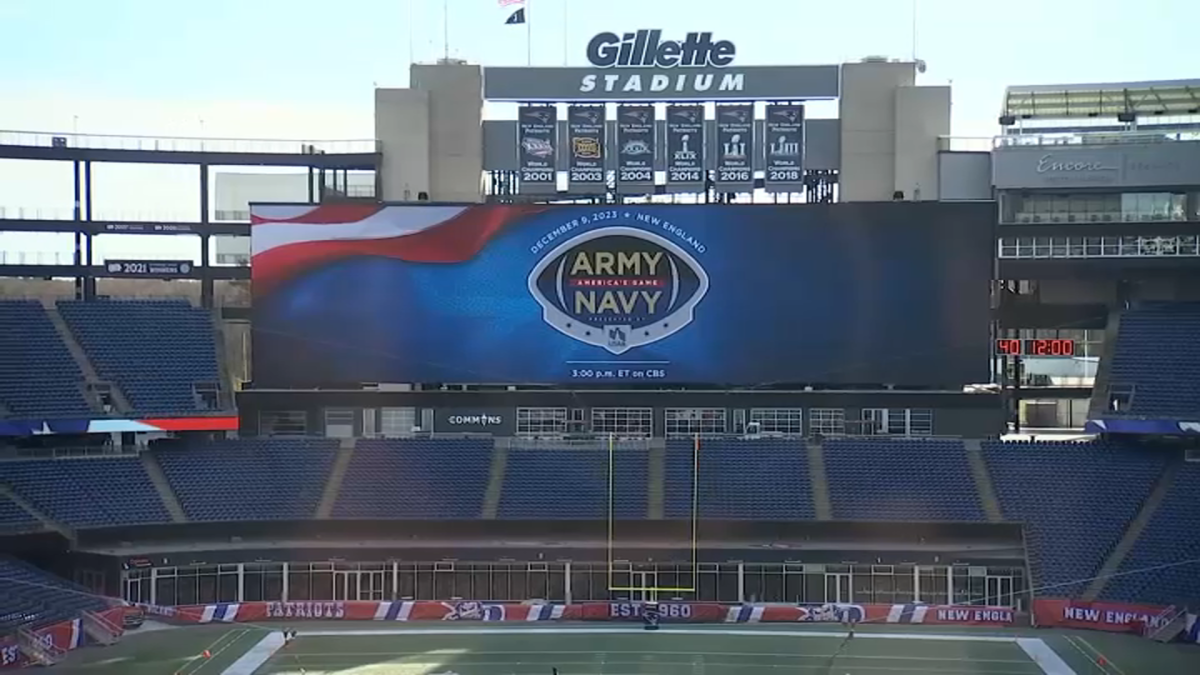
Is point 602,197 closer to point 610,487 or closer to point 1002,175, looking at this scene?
point 610,487

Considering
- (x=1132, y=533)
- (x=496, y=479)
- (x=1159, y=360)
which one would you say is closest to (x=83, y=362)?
(x=496, y=479)

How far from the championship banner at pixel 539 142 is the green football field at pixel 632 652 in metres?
17.1

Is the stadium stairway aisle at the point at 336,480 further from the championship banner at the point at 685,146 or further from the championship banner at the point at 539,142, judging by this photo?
the championship banner at the point at 685,146

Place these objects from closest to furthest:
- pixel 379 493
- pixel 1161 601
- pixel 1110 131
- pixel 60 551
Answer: pixel 1161 601, pixel 60 551, pixel 379 493, pixel 1110 131

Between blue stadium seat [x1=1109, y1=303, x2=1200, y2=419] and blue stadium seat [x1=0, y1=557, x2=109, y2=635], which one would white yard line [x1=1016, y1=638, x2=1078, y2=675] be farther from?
blue stadium seat [x1=0, y1=557, x2=109, y2=635]

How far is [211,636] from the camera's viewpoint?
41438 mm

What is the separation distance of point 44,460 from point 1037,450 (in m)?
34.8

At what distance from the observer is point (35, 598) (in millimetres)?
39812

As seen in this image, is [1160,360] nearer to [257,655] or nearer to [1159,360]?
[1159,360]

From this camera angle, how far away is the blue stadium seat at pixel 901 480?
46625 millimetres

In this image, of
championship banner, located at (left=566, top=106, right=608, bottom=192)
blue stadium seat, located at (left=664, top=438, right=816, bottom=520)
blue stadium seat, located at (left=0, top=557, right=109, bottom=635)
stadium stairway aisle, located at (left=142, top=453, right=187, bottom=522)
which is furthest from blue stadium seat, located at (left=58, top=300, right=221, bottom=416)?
blue stadium seat, located at (left=664, top=438, right=816, bottom=520)

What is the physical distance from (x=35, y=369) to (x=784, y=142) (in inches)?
1111

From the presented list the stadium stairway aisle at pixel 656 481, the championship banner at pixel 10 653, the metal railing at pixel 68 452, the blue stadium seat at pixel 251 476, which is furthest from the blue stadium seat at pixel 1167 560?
the metal railing at pixel 68 452

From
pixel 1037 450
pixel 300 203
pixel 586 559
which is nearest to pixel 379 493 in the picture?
pixel 586 559
